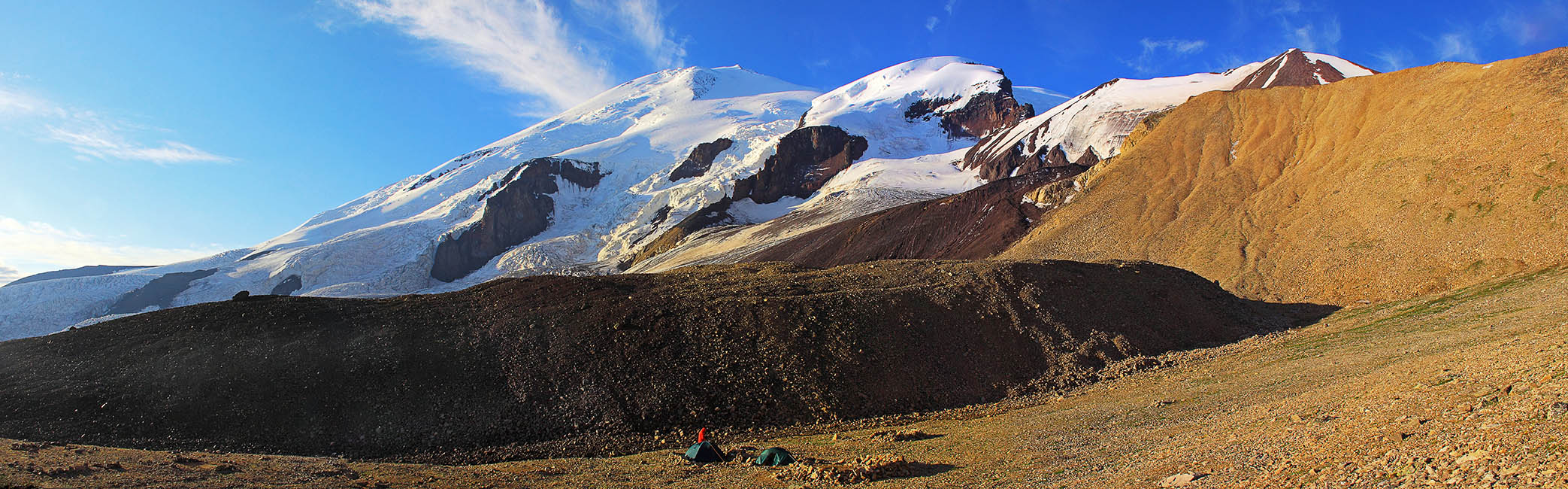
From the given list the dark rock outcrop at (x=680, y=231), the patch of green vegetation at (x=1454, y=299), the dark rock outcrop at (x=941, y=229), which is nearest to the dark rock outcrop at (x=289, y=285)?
the dark rock outcrop at (x=680, y=231)

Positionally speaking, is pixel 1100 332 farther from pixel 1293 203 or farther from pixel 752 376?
pixel 1293 203

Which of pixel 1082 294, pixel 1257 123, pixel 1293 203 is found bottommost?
pixel 1082 294

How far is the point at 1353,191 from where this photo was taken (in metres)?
43.4

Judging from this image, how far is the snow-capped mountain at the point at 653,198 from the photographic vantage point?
109m

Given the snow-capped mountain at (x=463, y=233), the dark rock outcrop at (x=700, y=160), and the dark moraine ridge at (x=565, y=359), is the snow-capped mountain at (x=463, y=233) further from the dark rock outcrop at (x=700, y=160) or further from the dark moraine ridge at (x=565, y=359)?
the dark moraine ridge at (x=565, y=359)

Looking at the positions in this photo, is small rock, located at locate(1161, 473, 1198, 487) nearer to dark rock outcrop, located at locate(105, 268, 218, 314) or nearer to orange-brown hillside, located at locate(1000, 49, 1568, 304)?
orange-brown hillside, located at locate(1000, 49, 1568, 304)

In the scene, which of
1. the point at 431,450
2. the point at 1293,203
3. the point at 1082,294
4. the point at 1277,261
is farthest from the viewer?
the point at 1293,203

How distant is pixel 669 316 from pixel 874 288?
26.5 ft

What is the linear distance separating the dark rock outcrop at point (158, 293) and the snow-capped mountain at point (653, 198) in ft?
0.88

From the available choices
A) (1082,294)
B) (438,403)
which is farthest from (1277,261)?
(438,403)

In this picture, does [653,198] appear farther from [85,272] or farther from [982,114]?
[85,272]

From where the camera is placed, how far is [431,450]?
19.1 m

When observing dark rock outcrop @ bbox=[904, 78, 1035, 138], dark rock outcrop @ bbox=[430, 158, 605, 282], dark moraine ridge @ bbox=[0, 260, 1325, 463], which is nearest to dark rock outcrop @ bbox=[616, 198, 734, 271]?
dark rock outcrop @ bbox=[430, 158, 605, 282]

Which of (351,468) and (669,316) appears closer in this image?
(351,468)
